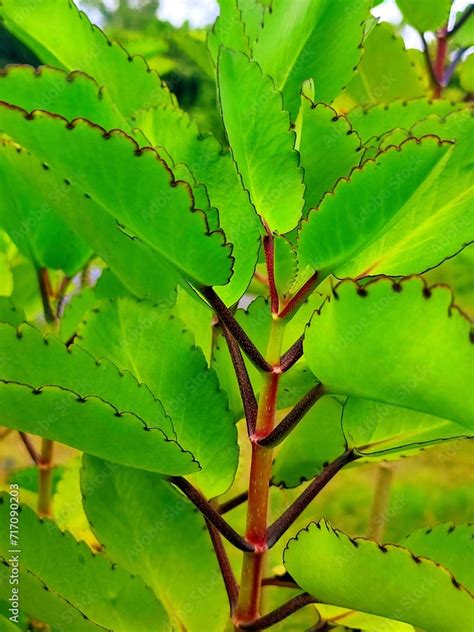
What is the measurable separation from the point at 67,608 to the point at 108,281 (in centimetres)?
21

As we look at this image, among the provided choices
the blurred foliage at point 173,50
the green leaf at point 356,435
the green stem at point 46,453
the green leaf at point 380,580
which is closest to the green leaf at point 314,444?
the green leaf at point 356,435

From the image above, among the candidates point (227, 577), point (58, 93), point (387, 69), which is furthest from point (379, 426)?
point (387, 69)

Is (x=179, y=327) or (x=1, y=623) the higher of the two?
(x=179, y=327)

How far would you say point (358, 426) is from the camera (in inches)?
14.4

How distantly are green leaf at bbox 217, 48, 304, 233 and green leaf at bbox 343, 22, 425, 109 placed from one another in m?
0.39

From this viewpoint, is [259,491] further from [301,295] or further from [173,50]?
[173,50]

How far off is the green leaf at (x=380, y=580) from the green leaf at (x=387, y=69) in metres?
0.47

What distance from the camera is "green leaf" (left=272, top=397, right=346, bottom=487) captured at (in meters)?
0.44

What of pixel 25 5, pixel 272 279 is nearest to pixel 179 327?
pixel 272 279

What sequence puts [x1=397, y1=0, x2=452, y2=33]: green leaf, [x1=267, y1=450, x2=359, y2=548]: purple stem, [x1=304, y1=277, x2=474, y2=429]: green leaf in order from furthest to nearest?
1. [x1=397, y1=0, x2=452, y2=33]: green leaf
2. [x1=267, y1=450, x2=359, y2=548]: purple stem
3. [x1=304, y1=277, x2=474, y2=429]: green leaf

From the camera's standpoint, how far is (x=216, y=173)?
0.33m

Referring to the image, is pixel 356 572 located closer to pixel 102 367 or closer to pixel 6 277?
pixel 102 367

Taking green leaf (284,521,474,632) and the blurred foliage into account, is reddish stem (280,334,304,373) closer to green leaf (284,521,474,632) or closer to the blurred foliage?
green leaf (284,521,474,632)

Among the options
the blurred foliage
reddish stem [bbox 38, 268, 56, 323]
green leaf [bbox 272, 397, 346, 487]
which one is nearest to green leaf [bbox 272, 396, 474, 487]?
green leaf [bbox 272, 397, 346, 487]
